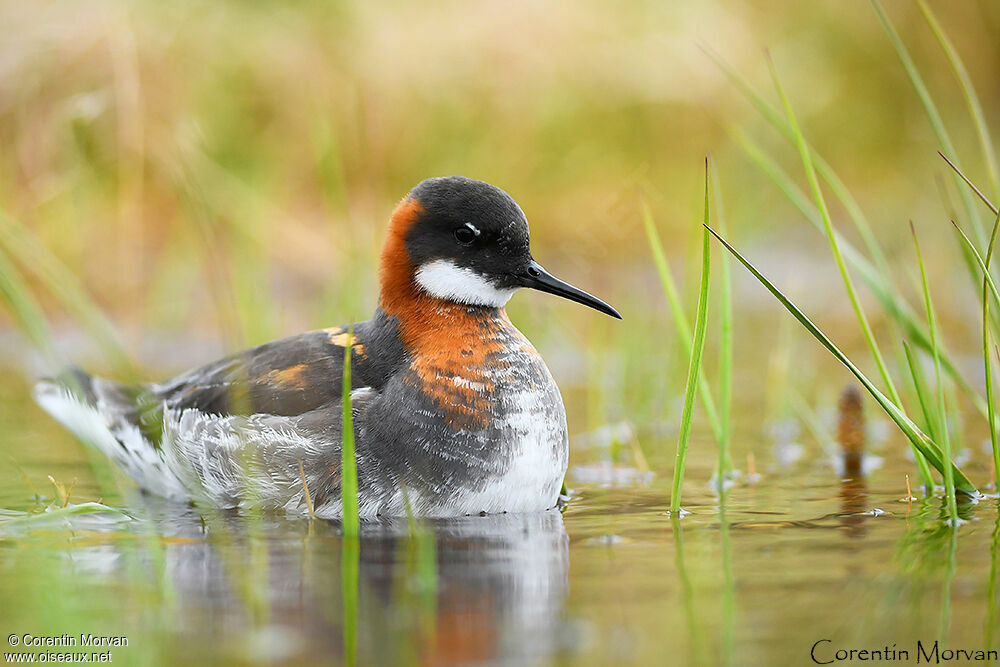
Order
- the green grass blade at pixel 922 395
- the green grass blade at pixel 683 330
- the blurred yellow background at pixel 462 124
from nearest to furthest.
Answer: the green grass blade at pixel 922 395, the green grass blade at pixel 683 330, the blurred yellow background at pixel 462 124

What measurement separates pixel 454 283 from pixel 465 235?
21cm

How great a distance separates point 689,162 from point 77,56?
20.1ft

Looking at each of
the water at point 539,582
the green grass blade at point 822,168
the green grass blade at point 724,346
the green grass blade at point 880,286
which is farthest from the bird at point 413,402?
the green grass blade at point 822,168

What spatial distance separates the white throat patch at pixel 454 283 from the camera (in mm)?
5203

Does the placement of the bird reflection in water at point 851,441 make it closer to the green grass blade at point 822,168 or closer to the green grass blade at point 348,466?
the green grass blade at point 822,168

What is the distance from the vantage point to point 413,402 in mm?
4977

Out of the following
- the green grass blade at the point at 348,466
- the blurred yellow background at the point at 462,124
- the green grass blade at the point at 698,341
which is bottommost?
the green grass blade at the point at 348,466

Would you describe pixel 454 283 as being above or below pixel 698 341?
above

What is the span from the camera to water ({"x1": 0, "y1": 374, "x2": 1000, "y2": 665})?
2977 mm

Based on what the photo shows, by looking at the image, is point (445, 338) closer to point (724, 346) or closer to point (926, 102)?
point (724, 346)

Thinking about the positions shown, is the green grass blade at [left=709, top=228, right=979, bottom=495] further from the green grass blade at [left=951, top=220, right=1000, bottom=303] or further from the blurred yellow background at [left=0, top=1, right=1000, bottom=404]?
the blurred yellow background at [left=0, top=1, right=1000, bottom=404]

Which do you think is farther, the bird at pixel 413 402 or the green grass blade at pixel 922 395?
the bird at pixel 413 402

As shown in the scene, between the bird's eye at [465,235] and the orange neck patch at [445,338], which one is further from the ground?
the bird's eye at [465,235]

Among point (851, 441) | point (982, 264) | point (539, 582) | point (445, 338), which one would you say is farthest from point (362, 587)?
point (851, 441)
